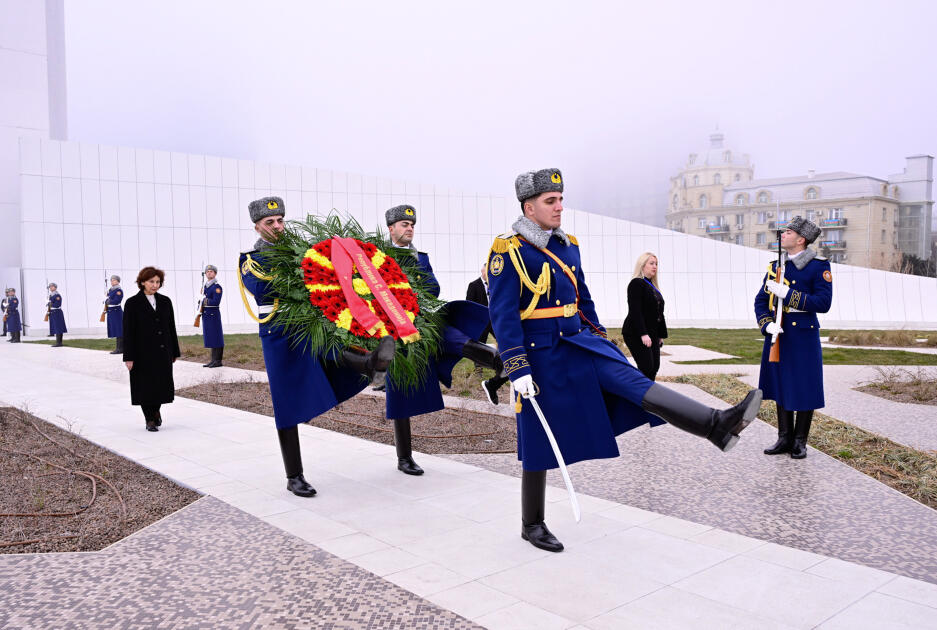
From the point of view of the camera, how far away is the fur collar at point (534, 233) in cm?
416

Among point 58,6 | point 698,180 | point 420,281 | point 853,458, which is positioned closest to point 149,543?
point 420,281

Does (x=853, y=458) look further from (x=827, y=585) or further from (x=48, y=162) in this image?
(x=48, y=162)

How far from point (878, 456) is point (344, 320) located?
15.6 ft

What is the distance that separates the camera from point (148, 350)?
8.54m

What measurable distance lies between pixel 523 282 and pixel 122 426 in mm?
6191

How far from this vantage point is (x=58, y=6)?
41156mm

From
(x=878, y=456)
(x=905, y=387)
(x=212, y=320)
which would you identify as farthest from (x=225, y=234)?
(x=878, y=456)

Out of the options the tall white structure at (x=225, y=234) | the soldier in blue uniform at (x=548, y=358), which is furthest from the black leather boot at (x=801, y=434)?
the tall white structure at (x=225, y=234)

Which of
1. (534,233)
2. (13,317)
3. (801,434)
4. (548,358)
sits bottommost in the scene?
(801,434)

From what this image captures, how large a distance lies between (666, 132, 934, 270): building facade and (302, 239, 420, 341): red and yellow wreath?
70.1 meters

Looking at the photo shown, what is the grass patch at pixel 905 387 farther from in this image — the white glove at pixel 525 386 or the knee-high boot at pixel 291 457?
the knee-high boot at pixel 291 457

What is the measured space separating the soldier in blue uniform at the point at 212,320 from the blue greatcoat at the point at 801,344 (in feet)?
37.1

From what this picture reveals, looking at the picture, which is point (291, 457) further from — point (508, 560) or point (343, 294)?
point (508, 560)

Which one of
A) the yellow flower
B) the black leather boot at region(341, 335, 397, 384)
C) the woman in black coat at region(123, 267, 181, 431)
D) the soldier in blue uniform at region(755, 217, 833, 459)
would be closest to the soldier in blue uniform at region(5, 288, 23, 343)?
the woman in black coat at region(123, 267, 181, 431)
